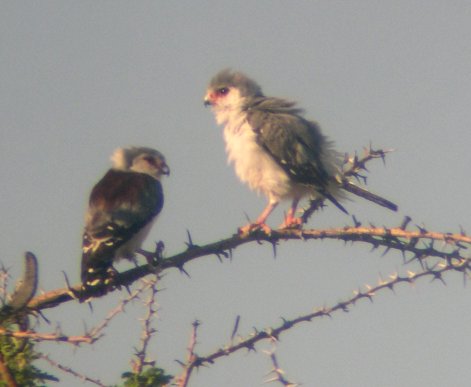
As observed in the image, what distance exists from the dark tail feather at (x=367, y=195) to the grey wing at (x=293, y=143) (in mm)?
218

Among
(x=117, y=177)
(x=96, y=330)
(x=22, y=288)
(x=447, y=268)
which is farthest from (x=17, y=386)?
(x=117, y=177)

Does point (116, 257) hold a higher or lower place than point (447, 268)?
higher

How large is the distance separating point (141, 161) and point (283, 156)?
53.5 inches

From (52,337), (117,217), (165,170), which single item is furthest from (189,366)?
(165,170)

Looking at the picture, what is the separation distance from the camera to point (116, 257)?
260 inches

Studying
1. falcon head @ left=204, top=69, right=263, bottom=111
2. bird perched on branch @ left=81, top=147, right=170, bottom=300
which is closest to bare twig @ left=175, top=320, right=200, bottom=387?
bird perched on branch @ left=81, top=147, right=170, bottom=300

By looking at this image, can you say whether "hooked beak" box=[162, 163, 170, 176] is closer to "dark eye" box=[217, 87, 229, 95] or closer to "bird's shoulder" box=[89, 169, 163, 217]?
"bird's shoulder" box=[89, 169, 163, 217]

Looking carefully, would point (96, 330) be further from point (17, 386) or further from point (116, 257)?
point (116, 257)

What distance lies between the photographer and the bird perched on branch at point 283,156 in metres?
7.16

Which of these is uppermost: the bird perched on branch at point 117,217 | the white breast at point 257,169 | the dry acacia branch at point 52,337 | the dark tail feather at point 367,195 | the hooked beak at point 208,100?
the hooked beak at point 208,100

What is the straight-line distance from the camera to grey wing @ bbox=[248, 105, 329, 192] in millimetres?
7324

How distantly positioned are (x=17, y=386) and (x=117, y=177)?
4695 millimetres

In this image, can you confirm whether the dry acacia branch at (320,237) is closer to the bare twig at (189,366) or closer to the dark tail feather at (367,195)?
the bare twig at (189,366)

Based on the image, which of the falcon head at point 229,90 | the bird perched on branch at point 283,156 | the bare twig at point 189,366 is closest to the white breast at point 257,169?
the bird perched on branch at point 283,156
